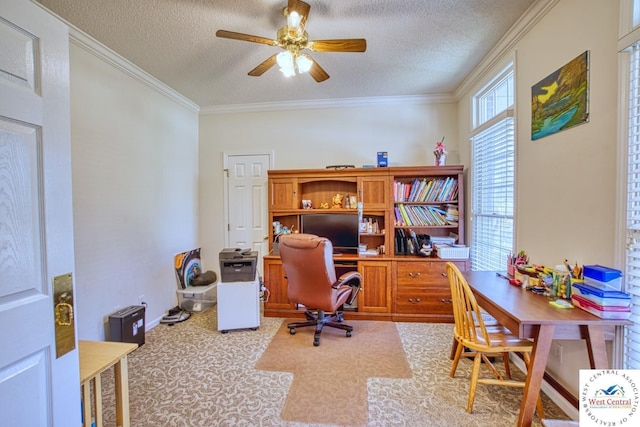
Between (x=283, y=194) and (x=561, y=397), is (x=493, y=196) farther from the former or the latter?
(x=283, y=194)

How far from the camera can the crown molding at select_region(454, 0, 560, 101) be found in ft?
6.44

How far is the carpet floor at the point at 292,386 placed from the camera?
5.69 feet

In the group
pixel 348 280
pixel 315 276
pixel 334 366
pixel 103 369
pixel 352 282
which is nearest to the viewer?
pixel 103 369

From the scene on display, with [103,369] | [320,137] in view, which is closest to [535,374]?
[103,369]

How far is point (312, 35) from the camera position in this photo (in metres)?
2.33

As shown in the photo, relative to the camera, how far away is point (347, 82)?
319cm

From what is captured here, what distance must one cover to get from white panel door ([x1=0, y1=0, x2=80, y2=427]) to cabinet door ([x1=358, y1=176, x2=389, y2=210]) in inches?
109

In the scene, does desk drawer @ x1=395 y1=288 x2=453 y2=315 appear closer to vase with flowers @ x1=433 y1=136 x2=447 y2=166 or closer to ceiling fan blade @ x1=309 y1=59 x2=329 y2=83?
vase with flowers @ x1=433 y1=136 x2=447 y2=166

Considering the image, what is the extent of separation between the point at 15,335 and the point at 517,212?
9.94 ft

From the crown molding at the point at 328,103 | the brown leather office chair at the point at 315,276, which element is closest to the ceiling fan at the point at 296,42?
the brown leather office chair at the point at 315,276

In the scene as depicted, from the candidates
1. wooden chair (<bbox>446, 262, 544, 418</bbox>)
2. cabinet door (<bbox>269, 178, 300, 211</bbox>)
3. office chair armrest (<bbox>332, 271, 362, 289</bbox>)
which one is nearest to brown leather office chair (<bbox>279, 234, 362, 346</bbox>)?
office chair armrest (<bbox>332, 271, 362, 289</bbox>)

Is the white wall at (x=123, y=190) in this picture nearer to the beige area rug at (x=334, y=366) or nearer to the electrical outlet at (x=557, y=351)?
the beige area rug at (x=334, y=366)

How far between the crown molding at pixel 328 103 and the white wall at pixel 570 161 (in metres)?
1.34

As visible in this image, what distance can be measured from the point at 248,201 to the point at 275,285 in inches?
52.4
